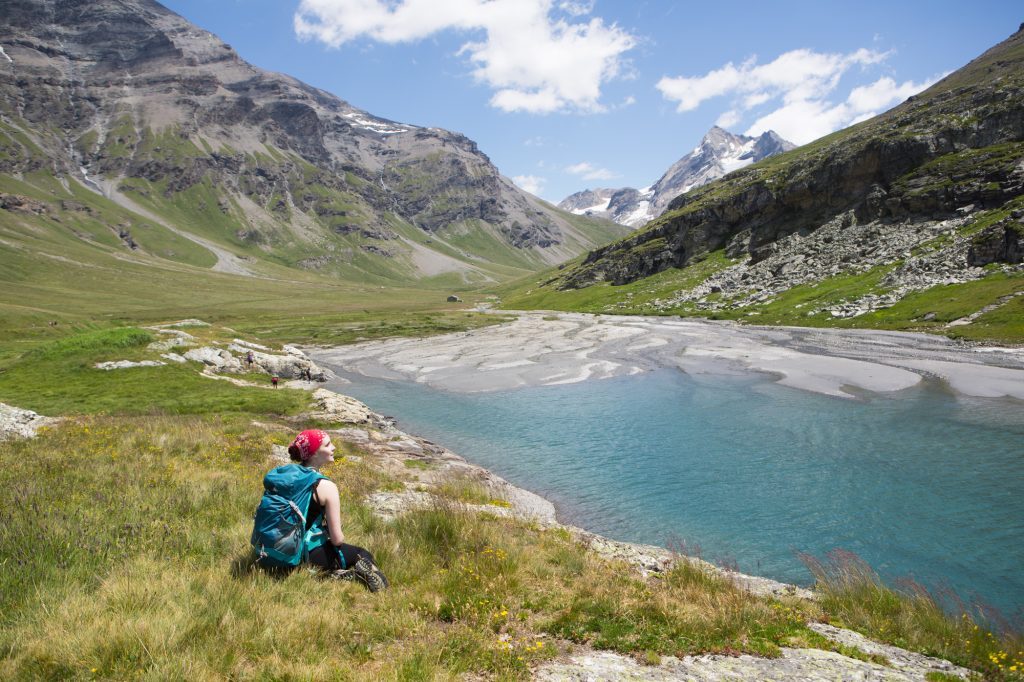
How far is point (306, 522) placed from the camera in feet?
26.4

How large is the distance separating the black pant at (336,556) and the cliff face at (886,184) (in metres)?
120

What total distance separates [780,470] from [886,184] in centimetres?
12925

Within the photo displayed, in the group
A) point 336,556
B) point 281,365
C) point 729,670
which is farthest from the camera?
point 281,365

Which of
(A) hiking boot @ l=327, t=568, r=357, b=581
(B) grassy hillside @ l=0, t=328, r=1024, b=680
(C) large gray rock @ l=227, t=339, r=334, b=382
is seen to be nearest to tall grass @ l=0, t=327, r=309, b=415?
(C) large gray rock @ l=227, t=339, r=334, b=382

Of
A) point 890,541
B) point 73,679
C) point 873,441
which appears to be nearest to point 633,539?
point 890,541

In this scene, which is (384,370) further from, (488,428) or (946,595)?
(946,595)

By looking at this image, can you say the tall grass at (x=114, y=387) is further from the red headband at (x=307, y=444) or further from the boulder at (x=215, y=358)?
the red headband at (x=307, y=444)

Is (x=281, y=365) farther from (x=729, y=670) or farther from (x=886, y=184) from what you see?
(x=886, y=184)

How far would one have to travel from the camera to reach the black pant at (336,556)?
8.11 m

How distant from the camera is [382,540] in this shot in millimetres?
9781

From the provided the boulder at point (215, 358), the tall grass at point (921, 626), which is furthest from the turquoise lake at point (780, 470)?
the boulder at point (215, 358)

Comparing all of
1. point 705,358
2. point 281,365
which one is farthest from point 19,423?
point 705,358

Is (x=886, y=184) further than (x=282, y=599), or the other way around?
(x=886, y=184)

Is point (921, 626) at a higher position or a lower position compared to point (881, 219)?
lower
